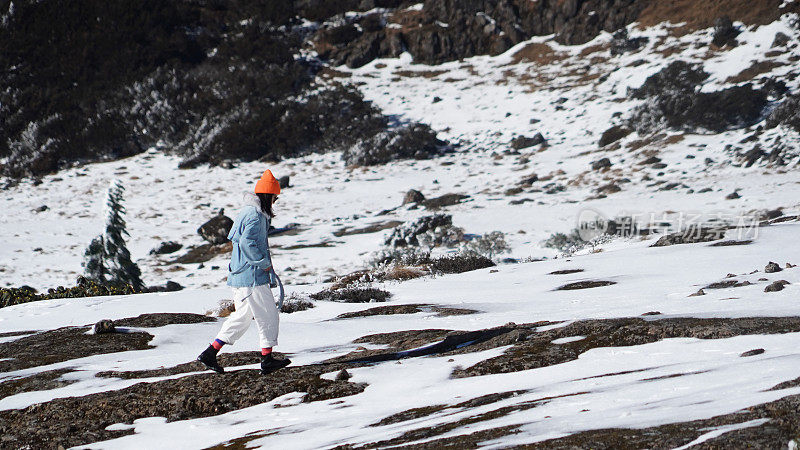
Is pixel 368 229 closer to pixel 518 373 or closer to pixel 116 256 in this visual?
pixel 116 256

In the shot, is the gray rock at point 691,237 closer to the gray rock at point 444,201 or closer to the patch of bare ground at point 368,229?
the patch of bare ground at point 368,229

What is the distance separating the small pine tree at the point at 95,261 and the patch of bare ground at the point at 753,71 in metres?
32.1

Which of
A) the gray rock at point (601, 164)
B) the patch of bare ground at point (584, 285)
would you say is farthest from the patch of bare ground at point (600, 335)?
the gray rock at point (601, 164)

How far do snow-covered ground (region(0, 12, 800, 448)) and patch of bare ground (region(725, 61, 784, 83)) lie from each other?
1.90 ft

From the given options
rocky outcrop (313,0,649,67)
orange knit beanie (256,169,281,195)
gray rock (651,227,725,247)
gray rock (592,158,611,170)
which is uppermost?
rocky outcrop (313,0,649,67)

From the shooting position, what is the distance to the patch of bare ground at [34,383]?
6.35 meters

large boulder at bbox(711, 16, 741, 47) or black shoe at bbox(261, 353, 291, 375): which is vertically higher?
large boulder at bbox(711, 16, 741, 47)

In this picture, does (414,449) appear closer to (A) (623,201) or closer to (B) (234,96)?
(A) (623,201)

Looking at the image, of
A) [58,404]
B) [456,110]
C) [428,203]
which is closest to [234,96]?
[456,110]

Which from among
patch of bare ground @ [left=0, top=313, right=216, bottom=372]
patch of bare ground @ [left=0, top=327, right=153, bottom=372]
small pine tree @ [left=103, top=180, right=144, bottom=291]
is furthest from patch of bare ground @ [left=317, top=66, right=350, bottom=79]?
patch of bare ground @ [left=0, top=327, right=153, bottom=372]

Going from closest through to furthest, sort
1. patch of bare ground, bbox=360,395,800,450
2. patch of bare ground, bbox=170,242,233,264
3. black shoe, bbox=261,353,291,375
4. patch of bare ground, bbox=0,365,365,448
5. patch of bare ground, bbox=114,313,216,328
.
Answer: patch of bare ground, bbox=360,395,800,450 → patch of bare ground, bbox=0,365,365,448 → black shoe, bbox=261,353,291,375 → patch of bare ground, bbox=114,313,216,328 → patch of bare ground, bbox=170,242,233,264

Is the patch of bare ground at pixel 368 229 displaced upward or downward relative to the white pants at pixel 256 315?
downward

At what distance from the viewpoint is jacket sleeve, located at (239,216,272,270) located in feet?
20.7

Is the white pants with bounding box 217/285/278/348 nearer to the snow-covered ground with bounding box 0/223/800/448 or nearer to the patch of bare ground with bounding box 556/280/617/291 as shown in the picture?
the snow-covered ground with bounding box 0/223/800/448
